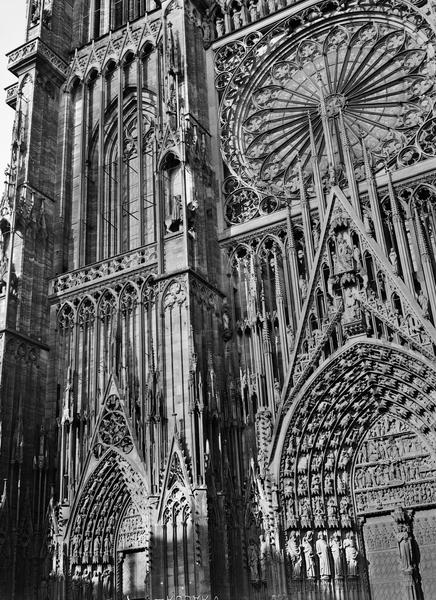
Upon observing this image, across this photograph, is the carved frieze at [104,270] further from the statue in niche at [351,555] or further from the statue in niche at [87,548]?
the statue in niche at [351,555]

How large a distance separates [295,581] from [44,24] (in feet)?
59.0

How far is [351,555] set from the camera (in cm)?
1537

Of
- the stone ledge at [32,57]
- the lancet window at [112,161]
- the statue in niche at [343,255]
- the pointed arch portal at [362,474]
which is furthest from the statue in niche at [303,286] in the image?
the stone ledge at [32,57]

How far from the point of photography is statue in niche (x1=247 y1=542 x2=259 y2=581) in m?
15.2

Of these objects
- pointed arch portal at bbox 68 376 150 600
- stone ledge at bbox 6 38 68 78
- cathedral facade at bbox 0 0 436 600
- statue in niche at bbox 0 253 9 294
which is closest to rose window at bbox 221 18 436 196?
cathedral facade at bbox 0 0 436 600

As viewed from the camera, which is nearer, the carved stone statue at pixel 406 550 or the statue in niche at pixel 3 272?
the carved stone statue at pixel 406 550

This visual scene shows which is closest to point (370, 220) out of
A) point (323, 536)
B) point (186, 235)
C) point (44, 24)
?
point (186, 235)

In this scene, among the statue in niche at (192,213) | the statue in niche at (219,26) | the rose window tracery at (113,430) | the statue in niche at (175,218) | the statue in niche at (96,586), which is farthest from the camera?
the statue in niche at (219,26)

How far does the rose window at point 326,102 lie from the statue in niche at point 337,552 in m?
8.13

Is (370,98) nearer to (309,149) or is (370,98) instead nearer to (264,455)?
(309,149)

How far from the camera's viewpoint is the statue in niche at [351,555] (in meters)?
15.3

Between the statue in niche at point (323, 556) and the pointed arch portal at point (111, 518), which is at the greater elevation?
the pointed arch portal at point (111, 518)

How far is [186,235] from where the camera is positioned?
1775 cm

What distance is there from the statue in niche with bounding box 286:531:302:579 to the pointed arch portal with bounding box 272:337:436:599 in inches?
0.7
